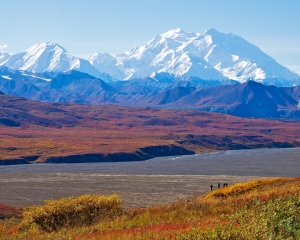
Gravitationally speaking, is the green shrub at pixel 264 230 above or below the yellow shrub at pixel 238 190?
above

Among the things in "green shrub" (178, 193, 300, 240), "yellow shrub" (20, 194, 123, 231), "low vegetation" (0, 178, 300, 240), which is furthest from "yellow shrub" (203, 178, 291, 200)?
"green shrub" (178, 193, 300, 240)

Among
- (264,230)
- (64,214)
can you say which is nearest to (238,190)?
(64,214)

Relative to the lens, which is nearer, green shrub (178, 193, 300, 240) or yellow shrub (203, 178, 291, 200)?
green shrub (178, 193, 300, 240)

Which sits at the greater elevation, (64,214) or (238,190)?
(238,190)

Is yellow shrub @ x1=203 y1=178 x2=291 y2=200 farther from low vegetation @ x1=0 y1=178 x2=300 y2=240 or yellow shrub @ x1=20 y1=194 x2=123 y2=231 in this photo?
yellow shrub @ x1=20 y1=194 x2=123 y2=231

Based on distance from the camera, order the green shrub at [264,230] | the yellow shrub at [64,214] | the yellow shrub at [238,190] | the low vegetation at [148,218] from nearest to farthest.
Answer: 1. the green shrub at [264,230]
2. the low vegetation at [148,218]
3. the yellow shrub at [64,214]
4. the yellow shrub at [238,190]

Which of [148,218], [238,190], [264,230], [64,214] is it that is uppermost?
[264,230]

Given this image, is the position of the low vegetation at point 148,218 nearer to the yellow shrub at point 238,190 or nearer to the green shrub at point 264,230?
the green shrub at point 264,230

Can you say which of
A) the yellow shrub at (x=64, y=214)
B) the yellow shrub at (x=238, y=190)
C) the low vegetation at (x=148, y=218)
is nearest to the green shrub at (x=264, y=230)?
the low vegetation at (x=148, y=218)

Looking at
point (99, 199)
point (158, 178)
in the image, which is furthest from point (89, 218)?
point (158, 178)

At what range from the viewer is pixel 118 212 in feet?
96.1

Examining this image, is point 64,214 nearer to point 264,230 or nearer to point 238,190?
point 238,190

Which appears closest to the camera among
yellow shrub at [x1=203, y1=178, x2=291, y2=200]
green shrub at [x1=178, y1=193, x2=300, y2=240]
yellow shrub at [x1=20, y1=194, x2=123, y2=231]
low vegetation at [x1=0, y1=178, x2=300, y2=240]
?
green shrub at [x1=178, y1=193, x2=300, y2=240]

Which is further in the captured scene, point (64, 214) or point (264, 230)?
point (64, 214)
